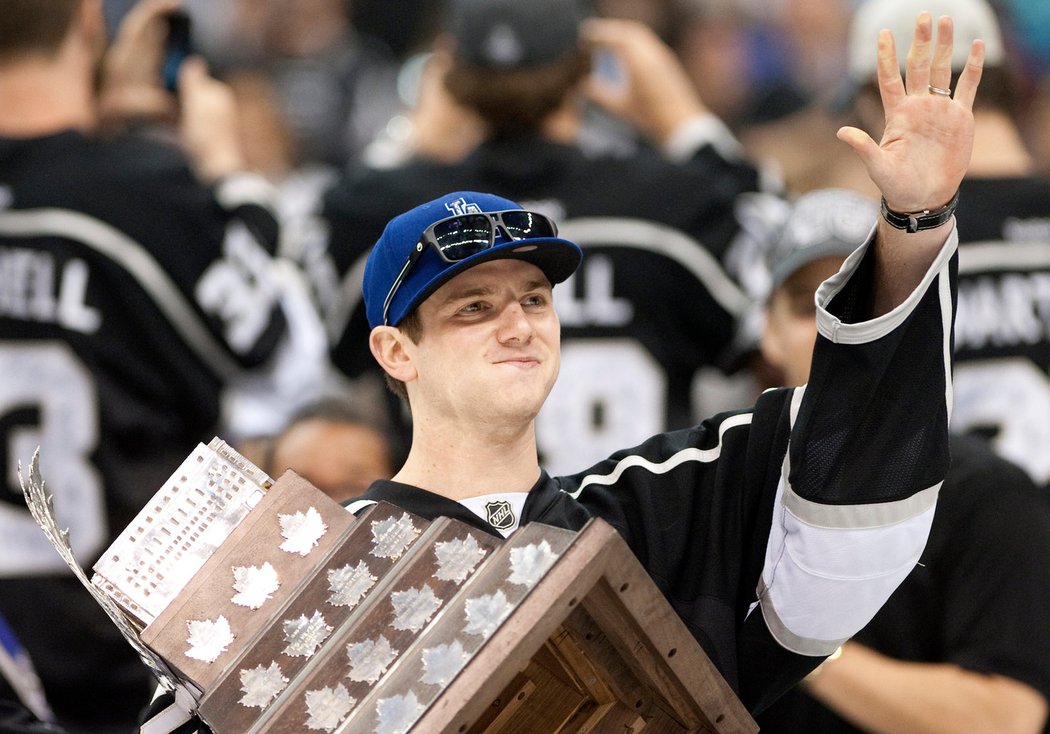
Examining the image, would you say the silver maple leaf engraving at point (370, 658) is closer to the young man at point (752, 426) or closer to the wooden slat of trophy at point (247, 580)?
the wooden slat of trophy at point (247, 580)

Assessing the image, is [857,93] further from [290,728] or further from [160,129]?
[290,728]

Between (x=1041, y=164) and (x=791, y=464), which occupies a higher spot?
(x=791, y=464)

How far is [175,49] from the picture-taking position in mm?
5211

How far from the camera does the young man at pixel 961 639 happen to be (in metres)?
3.66

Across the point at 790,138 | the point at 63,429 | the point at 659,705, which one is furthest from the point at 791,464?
the point at 790,138

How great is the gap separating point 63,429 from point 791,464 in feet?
7.64

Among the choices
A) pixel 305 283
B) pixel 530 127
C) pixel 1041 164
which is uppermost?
pixel 530 127

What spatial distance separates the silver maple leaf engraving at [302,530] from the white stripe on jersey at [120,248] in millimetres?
2090

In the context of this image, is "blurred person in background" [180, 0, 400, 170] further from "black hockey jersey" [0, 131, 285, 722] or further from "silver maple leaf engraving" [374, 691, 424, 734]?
"silver maple leaf engraving" [374, 691, 424, 734]

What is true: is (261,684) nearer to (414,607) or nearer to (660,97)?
(414,607)

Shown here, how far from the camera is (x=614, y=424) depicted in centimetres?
488

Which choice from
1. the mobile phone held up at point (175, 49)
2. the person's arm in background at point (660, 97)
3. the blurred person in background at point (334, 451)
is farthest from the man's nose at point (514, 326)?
the mobile phone held up at point (175, 49)

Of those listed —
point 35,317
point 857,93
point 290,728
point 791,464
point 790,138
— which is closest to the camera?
point 290,728

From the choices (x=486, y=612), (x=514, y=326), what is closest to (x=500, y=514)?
(x=514, y=326)
